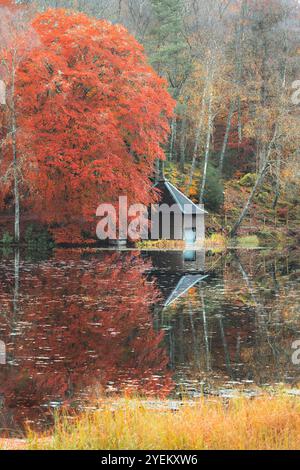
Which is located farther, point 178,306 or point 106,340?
point 178,306

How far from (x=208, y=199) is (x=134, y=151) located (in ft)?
27.7

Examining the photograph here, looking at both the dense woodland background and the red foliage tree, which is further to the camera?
the dense woodland background

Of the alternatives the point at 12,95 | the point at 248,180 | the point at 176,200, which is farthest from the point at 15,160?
the point at 248,180

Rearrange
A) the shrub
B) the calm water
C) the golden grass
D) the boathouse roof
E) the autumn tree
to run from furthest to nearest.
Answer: the shrub
the boathouse roof
the autumn tree
the calm water
the golden grass

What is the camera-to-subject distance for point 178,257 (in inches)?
1195

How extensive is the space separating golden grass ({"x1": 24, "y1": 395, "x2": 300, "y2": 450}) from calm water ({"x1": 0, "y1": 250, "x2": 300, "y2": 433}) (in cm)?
129

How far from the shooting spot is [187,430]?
24.2 feet

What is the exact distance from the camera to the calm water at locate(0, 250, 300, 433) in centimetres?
1021

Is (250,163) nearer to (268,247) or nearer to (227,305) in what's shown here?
(268,247)

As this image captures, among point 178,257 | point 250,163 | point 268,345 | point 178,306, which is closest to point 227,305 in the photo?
point 178,306

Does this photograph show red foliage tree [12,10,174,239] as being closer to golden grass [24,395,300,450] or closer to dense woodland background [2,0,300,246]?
dense woodland background [2,0,300,246]

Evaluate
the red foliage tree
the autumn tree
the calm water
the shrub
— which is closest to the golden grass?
the calm water

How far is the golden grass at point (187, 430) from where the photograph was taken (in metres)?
7.15

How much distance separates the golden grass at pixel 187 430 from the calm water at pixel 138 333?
4.23 feet
